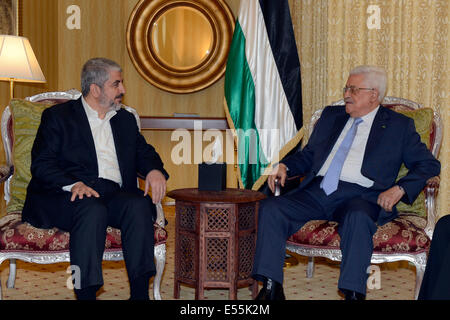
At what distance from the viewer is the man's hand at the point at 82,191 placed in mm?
2904

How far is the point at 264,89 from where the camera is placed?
4.25 meters

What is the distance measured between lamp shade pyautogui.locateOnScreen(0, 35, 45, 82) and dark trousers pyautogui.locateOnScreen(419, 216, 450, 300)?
329cm

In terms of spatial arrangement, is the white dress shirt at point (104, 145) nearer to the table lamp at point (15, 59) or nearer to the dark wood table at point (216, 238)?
the dark wood table at point (216, 238)

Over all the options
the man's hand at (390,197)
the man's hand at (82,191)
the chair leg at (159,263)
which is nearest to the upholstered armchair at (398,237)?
the man's hand at (390,197)

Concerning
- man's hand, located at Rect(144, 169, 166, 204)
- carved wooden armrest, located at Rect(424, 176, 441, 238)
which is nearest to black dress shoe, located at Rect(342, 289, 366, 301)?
carved wooden armrest, located at Rect(424, 176, 441, 238)

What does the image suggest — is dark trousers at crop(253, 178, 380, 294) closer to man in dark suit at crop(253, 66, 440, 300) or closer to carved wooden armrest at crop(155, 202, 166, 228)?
man in dark suit at crop(253, 66, 440, 300)

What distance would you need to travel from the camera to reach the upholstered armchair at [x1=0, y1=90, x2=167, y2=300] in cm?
288

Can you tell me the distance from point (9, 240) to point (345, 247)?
175cm

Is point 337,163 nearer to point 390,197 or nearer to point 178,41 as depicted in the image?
point 390,197

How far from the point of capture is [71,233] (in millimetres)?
2807

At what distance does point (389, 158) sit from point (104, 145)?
5.51ft

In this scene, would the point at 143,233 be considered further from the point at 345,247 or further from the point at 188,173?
the point at 188,173

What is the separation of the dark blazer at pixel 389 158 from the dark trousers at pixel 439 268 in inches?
33.8

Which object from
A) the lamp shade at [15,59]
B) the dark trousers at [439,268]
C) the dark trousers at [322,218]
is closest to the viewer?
the dark trousers at [439,268]
